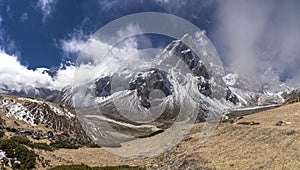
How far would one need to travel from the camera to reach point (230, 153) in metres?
34.2

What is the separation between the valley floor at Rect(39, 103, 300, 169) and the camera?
29045 mm

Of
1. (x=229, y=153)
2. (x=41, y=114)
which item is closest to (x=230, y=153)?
(x=229, y=153)

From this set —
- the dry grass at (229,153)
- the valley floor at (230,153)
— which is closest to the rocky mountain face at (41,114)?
the valley floor at (230,153)

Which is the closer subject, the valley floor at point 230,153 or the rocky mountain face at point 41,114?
the valley floor at point 230,153

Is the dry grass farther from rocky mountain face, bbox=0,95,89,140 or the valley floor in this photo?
rocky mountain face, bbox=0,95,89,140

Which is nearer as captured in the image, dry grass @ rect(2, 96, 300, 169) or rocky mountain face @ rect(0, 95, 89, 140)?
dry grass @ rect(2, 96, 300, 169)

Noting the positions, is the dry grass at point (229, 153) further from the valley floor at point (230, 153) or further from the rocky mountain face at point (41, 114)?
the rocky mountain face at point (41, 114)

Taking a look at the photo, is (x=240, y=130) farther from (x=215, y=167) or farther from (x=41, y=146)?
(x=41, y=146)

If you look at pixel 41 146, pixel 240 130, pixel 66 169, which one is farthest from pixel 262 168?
pixel 41 146

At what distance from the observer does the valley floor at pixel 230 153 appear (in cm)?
2905

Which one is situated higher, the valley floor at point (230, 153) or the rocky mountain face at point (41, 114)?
the rocky mountain face at point (41, 114)

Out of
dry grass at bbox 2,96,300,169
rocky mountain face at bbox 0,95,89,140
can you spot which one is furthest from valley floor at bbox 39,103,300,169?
rocky mountain face at bbox 0,95,89,140

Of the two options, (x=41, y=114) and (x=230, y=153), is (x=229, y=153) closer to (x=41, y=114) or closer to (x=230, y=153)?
(x=230, y=153)

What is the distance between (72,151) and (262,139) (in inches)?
1112
